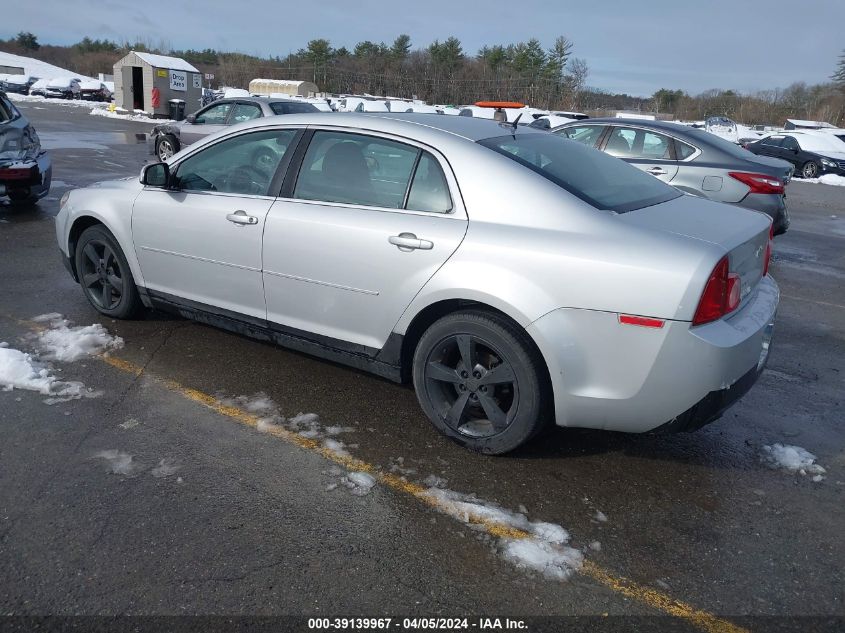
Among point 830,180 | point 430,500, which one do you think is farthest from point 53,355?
point 830,180

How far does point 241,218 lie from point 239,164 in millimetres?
489

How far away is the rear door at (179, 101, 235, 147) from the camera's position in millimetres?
13852

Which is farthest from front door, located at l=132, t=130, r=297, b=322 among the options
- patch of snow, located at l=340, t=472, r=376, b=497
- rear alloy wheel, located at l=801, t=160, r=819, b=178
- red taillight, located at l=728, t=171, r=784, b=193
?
rear alloy wheel, located at l=801, t=160, r=819, b=178

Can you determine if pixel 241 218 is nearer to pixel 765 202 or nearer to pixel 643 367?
pixel 643 367

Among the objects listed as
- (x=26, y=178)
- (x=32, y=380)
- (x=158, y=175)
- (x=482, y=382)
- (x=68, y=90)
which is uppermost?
(x=68, y=90)

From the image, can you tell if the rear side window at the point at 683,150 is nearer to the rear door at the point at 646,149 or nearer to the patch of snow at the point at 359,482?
the rear door at the point at 646,149

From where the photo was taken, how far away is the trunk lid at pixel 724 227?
3.12 meters

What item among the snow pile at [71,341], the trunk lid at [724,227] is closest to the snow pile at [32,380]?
the snow pile at [71,341]

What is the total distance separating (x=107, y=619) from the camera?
2.32 meters

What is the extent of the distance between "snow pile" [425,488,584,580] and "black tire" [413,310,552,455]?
0.41m

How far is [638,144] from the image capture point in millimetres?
8742

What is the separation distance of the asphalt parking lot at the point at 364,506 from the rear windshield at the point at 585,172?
1.30 meters

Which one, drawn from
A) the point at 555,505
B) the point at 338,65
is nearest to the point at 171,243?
the point at 555,505

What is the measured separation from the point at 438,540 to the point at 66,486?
168 centimetres
